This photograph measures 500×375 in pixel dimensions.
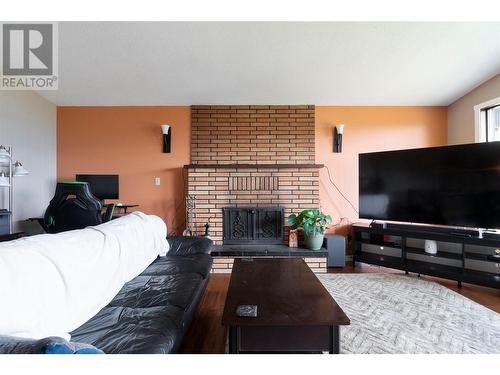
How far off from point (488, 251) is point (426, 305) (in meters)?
1.01

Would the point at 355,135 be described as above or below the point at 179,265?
above

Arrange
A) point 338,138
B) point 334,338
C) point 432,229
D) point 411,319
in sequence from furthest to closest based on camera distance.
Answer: point 338,138, point 432,229, point 411,319, point 334,338

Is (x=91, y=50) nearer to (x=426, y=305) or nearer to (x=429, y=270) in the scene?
(x=426, y=305)

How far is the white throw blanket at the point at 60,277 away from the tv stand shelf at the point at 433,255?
289cm

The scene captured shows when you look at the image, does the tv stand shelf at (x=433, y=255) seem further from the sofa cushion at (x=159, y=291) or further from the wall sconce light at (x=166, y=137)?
the wall sconce light at (x=166, y=137)

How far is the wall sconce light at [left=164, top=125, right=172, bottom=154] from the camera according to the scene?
11.7ft

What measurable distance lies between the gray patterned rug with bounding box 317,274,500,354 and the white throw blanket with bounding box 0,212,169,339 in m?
1.51

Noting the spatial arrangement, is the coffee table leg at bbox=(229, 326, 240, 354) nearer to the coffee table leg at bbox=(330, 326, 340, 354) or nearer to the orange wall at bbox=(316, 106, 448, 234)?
the coffee table leg at bbox=(330, 326, 340, 354)

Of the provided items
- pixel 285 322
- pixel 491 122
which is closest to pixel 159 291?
pixel 285 322

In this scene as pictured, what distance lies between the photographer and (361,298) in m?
2.37

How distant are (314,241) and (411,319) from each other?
1.40 meters

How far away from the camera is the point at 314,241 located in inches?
128

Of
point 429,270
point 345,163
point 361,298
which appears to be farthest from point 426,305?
point 345,163

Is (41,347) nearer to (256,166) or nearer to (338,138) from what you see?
(256,166)
